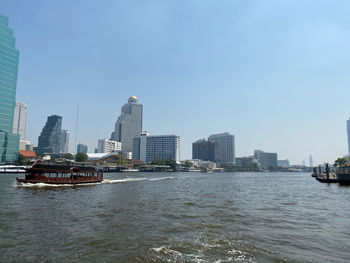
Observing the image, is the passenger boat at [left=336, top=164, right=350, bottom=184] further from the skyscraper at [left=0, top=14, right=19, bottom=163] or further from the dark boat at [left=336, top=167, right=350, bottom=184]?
the skyscraper at [left=0, top=14, right=19, bottom=163]

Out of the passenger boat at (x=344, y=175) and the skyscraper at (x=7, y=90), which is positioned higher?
the skyscraper at (x=7, y=90)

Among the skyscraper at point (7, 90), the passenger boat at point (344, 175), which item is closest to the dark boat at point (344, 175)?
the passenger boat at point (344, 175)

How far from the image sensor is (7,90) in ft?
516

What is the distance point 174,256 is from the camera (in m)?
12.2

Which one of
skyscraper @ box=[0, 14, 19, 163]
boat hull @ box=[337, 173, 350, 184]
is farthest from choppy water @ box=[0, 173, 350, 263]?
skyscraper @ box=[0, 14, 19, 163]

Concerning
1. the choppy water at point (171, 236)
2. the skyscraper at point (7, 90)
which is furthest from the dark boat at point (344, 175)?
the skyscraper at point (7, 90)

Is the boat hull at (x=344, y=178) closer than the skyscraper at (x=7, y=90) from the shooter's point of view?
Yes

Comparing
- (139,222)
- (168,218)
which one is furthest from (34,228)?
(168,218)

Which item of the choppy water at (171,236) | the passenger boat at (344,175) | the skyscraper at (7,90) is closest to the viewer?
the choppy water at (171,236)

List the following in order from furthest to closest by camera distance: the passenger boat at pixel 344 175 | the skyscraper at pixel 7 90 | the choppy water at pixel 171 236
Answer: the skyscraper at pixel 7 90
the passenger boat at pixel 344 175
the choppy water at pixel 171 236

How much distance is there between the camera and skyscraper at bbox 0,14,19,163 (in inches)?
6019

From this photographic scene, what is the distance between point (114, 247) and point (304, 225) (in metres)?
15.6

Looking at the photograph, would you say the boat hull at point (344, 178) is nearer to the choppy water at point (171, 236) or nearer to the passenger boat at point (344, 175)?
the passenger boat at point (344, 175)

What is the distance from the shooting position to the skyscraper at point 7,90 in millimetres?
152875
